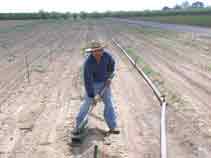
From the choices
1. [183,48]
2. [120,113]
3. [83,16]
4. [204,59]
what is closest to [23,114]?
[120,113]

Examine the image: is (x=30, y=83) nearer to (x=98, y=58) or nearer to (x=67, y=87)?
(x=67, y=87)

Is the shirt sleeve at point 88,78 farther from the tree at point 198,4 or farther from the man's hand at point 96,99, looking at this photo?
the tree at point 198,4

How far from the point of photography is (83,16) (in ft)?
333

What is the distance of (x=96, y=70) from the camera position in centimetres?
680

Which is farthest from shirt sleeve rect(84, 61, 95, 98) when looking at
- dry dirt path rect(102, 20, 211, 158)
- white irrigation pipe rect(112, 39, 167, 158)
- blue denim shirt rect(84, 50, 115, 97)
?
dry dirt path rect(102, 20, 211, 158)

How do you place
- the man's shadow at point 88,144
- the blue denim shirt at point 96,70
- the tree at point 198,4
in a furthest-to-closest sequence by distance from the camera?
1. the tree at point 198,4
2. the blue denim shirt at point 96,70
3. the man's shadow at point 88,144

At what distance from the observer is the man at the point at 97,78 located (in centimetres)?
666

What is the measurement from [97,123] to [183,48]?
576 inches

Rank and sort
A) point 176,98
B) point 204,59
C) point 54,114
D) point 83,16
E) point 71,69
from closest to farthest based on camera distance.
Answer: point 54,114
point 176,98
point 71,69
point 204,59
point 83,16

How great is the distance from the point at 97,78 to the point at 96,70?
0.18 metres

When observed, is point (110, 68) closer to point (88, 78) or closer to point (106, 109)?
point (88, 78)

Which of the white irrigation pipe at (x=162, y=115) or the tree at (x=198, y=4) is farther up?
the tree at (x=198, y=4)

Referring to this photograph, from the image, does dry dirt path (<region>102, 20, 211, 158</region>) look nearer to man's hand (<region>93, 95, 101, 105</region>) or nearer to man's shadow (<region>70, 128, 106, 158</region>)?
man's shadow (<region>70, 128, 106, 158</region>)

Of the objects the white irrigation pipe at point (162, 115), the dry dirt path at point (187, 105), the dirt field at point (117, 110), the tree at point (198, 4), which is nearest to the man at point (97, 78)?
the dirt field at point (117, 110)
